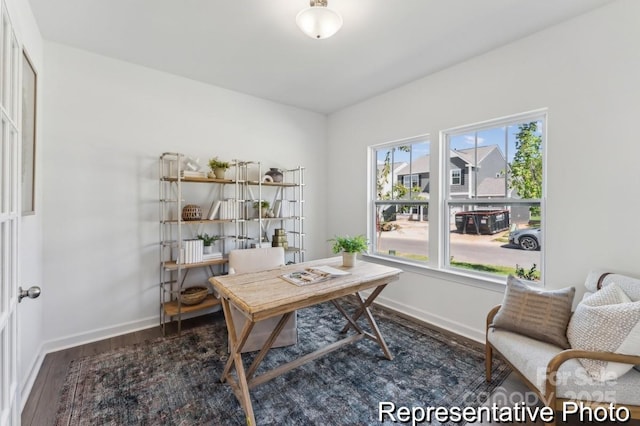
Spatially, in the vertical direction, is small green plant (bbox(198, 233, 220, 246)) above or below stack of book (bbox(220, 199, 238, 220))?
below

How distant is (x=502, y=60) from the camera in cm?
252

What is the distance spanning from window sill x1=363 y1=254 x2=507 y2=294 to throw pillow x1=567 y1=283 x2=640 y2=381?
890 mm

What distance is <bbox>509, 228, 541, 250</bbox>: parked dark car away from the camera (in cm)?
246

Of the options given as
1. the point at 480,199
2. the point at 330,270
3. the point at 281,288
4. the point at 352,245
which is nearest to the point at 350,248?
the point at 352,245

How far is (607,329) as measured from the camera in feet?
4.84

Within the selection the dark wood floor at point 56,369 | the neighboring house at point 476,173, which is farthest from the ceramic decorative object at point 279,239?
the neighboring house at point 476,173

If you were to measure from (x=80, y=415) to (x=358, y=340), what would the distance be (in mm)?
2048

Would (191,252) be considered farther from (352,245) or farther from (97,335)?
(352,245)

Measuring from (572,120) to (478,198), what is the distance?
95 cm

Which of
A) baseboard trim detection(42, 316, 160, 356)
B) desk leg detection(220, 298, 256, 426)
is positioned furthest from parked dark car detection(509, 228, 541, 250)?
baseboard trim detection(42, 316, 160, 356)

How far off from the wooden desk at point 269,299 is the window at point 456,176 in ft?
4.48

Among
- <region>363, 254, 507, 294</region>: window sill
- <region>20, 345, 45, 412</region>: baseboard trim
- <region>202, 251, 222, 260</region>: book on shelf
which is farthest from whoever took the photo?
<region>202, 251, 222, 260</region>: book on shelf

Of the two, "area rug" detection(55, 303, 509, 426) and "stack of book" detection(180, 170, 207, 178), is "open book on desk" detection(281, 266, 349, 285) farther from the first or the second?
"stack of book" detection(180, 170, 207, 178)

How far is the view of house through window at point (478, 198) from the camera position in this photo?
2.50m
